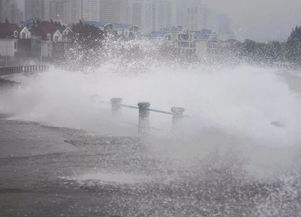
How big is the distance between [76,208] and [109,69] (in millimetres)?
31645

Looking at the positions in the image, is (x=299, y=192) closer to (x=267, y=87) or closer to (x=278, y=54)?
(x=267, y=87)

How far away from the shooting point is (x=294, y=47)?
315 feet

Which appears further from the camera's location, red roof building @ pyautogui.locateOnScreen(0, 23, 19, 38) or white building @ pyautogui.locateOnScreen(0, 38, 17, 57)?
red roof building @ pyautogui.locateOnScreen(0, 23, 19, 38)

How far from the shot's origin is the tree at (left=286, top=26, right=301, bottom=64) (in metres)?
92.0

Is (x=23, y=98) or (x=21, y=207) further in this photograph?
(x=23, y=98)

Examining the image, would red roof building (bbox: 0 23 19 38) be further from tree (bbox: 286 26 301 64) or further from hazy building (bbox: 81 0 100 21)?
tree (bbox: 286 26 301 64)

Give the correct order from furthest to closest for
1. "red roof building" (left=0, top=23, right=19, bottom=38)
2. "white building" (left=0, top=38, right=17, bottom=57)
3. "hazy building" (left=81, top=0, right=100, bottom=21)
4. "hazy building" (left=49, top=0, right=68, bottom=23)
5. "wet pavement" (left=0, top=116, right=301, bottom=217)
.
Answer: "hazy building" (left=81, top=0, right=100, bottom=21)
"hazy building" (left=49, top=0, right=68, bottom=23)
"red roof building" (left=0, top=23, right=19, bottom=38)
"white building" (left=0, top=38, right=17, bottom=57)
"wet pavement" (left=0, top=116, right=301, bottom=217)

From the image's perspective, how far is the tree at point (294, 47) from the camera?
302ft

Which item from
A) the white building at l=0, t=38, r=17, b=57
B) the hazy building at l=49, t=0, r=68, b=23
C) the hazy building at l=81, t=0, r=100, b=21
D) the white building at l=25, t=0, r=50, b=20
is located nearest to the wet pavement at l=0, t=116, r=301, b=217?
the white building at l=0, t=38, r=17, b=57

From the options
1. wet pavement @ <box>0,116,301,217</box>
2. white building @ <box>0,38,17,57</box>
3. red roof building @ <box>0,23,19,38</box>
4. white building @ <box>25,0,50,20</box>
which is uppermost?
white building @ <box>25,0,50,20</box>

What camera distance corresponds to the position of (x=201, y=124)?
59.2ft

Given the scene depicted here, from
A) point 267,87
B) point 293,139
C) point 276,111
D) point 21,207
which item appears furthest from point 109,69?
point 21,207

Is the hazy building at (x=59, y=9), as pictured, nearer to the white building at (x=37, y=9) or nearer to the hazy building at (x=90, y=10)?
the white building at (x=37, y=9)

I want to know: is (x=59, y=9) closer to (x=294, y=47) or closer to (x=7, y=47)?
(x=7, y=47)
